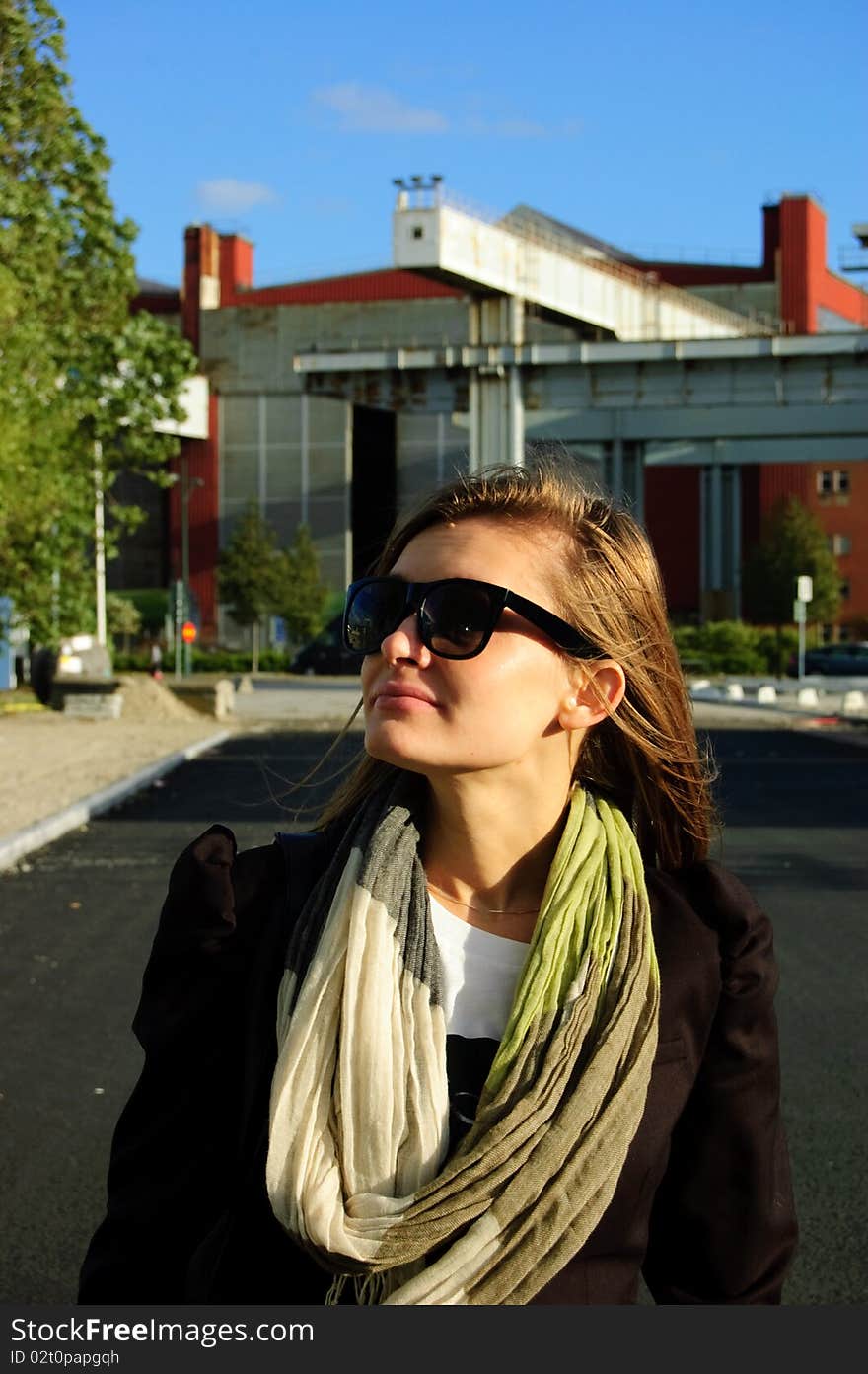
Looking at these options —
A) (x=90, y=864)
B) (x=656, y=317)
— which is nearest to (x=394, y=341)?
(x=656, y=317)

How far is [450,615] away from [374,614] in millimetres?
147

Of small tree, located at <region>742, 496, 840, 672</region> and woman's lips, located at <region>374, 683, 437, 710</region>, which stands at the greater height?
small tree, located at <region>742, 496, 840, 672</region>

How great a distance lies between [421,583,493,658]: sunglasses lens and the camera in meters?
2.36

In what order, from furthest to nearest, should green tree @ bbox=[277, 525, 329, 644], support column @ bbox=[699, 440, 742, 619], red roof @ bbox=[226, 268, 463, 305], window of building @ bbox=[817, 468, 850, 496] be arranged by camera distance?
window of building @ bbox=[817, 468, 850, 496]
red roof @ bbox=[226, 268, 463, 305]
green tree @ bbox=[277, 525, 329, 644]
support column @ bbox=[699, 440, 742, 619]

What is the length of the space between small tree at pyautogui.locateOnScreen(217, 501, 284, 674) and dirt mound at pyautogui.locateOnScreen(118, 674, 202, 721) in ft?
124

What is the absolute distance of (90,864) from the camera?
1297 cm

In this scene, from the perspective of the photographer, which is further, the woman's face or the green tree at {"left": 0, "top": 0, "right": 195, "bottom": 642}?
the green tree at {"left": 0, "top": 0, "right": 195, "bottom": 642}

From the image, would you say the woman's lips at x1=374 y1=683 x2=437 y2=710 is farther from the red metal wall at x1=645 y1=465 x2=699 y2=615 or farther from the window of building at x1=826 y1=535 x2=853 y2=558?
the window of building at x1=826 y1=535 x2=853 y2=558

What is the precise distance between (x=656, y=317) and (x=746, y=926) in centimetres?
4975

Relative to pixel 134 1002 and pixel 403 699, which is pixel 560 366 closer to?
pixel 134 1002

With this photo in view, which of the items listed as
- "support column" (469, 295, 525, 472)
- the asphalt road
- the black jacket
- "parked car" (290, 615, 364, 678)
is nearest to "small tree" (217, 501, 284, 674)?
"parked car" (290, 615, 364, 678)

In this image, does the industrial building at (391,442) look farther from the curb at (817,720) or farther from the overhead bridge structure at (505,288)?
the curb at (817,720)

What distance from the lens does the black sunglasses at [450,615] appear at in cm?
236

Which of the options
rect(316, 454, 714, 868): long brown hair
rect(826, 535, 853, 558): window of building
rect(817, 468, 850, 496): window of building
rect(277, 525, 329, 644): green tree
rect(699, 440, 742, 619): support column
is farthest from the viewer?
rect(817, 468, 850, 496): window of building
